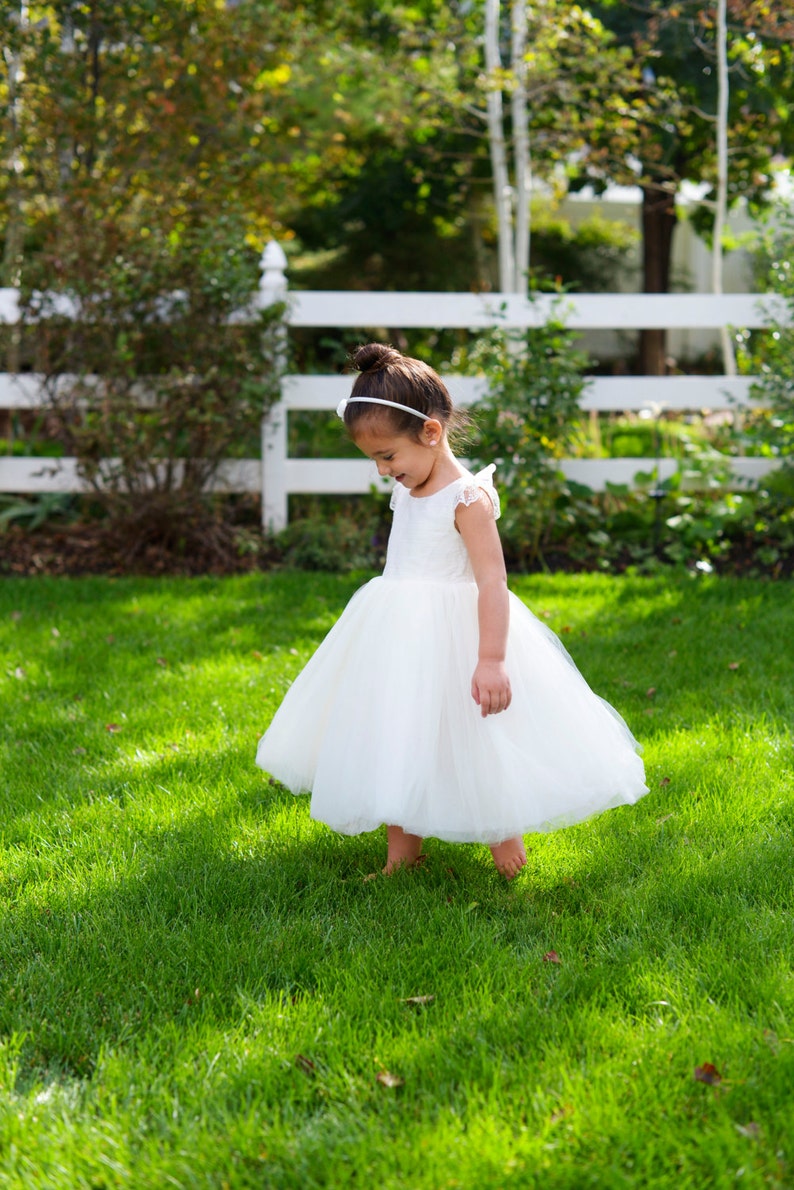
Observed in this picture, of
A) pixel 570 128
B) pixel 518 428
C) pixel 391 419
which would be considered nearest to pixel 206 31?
pixel 570 128

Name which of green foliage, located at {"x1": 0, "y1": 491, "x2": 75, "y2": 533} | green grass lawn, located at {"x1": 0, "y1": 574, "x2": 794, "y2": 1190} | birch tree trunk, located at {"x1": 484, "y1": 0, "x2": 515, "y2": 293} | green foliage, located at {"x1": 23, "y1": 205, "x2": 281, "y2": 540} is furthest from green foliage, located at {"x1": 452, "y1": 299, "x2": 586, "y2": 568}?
birch tree trunk, located at {"x1": 484, "y1": 0, "x2": 515, "y2": 293}

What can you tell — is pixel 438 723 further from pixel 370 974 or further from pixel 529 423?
pixel 529 423

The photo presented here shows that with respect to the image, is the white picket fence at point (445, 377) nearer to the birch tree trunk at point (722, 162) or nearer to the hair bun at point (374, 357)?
the birch tree trunk at point (722, 162)

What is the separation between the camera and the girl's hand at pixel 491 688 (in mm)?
2607

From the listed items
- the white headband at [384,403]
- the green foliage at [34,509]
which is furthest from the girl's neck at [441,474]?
the green foliage at [34,509]

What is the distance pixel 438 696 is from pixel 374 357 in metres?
0.86

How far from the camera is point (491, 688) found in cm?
260

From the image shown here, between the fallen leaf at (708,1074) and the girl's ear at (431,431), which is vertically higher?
the girl's ear at (431,431)

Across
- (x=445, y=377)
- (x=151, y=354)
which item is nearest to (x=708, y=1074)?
(x=445, y=377)

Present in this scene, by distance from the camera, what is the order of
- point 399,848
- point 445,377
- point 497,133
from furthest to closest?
point 497,133
point 445,377
point 399,848

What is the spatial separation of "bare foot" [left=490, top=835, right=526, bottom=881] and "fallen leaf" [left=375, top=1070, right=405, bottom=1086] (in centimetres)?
87

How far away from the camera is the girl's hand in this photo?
103 inches

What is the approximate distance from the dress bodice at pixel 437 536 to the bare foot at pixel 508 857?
0.69 m

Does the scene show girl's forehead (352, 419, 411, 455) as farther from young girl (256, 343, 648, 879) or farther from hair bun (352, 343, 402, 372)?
hair bun (352, 343, 402, 372)
